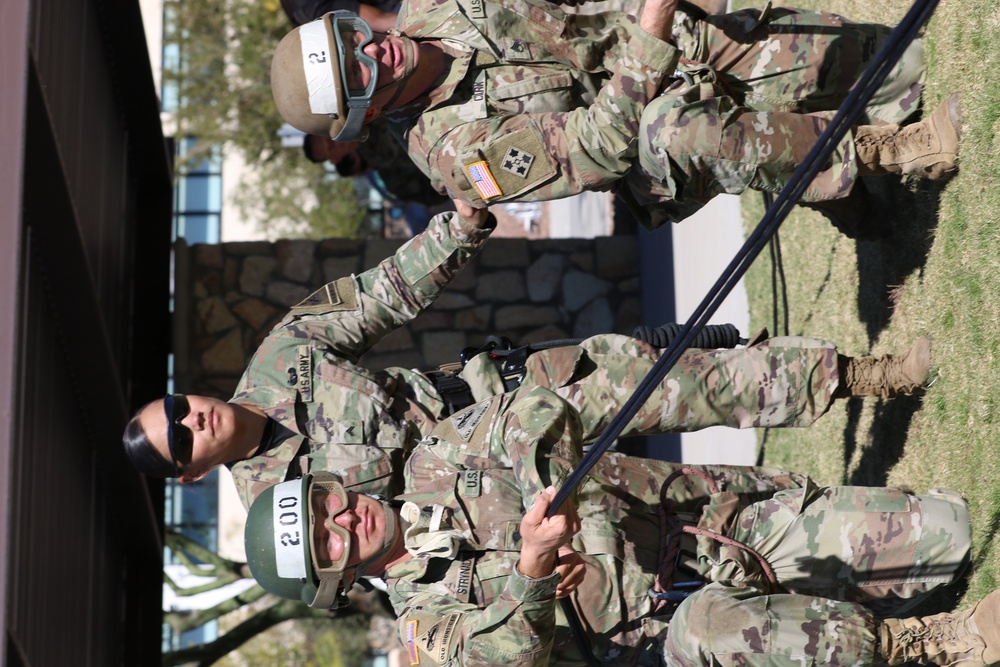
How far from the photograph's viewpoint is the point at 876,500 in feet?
14.5

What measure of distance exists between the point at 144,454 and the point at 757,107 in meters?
3.05

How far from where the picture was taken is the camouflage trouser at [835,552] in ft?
13.3

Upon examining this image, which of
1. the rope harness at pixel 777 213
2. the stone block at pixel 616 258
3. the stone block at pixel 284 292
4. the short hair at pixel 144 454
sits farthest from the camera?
the stone block at pixel 616 258

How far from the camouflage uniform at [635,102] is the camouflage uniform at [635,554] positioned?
2.96ft

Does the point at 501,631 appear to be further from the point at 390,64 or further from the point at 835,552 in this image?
the point at 390,64

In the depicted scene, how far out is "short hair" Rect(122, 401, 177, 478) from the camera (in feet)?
16.6

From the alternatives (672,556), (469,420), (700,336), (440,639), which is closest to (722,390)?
(700,336)

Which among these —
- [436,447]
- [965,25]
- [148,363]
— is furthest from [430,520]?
[148,363]

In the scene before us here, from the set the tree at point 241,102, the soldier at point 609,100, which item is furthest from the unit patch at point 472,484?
the tree at point 241,102

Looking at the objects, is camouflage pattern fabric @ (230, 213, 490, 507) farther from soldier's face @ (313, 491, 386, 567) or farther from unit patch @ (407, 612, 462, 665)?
unit patch @ (407, 612, 462, 665)

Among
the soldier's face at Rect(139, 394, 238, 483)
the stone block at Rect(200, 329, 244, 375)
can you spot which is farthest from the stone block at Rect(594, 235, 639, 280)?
the soldier's face at Rect(139, 394, 238, 483)

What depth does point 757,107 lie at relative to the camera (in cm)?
501

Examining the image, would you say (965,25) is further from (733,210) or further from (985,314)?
(733,210)

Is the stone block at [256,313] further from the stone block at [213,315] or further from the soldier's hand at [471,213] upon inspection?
the soldier's hand at [471,213]
